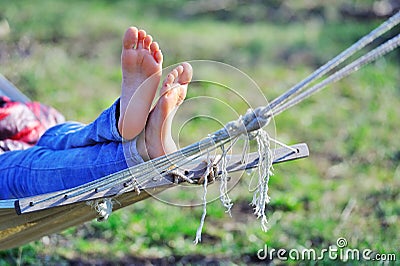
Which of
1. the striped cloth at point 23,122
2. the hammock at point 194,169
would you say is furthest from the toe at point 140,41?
the striped cloth at point 23,122

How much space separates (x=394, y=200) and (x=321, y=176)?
382mm

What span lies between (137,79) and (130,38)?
0.10 m

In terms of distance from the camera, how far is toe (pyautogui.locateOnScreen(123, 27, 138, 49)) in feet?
5.70

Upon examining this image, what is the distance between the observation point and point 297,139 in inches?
140

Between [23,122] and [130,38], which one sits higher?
[130,38]

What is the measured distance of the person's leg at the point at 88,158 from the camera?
173cm

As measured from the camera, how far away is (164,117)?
5.67 feet

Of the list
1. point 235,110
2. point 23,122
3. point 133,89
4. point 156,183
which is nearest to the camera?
point 156,183

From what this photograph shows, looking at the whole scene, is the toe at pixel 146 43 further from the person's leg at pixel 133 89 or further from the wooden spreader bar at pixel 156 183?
the wooden spreader bar at pixel 156 183

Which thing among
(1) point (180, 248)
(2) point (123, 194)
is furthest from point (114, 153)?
(1) point (180, 248)

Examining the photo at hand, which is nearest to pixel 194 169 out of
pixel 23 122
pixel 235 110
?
pixel 23 122

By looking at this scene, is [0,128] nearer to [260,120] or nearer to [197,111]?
[260,120]

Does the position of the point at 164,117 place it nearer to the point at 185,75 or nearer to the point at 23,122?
the point at 185,75

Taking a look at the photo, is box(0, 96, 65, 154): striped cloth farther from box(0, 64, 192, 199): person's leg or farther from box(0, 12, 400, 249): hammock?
box(0, 12, 400, 249): hammock
